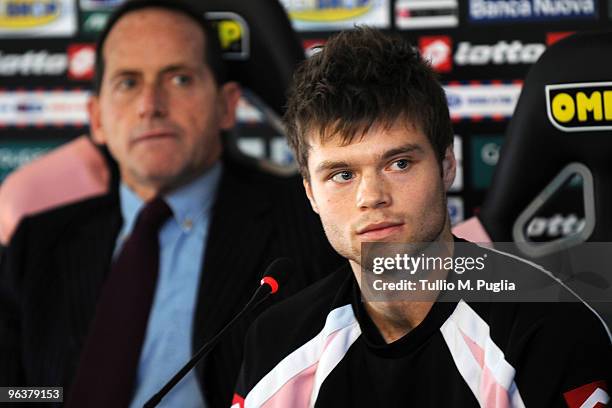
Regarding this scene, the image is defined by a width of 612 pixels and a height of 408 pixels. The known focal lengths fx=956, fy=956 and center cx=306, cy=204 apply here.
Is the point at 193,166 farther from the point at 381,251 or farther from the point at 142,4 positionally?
the point at 381,251

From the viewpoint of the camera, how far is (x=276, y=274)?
108cm

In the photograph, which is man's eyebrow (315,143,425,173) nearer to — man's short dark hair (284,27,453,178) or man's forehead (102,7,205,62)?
man's short dark hair (284,27,453,178)

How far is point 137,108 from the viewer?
5.11 feet

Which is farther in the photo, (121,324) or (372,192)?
(121,324)

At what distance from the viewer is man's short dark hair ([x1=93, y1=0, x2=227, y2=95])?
162 centimetres

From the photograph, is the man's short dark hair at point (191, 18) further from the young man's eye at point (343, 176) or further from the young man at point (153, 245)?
the young man's eye at point (343, 176)

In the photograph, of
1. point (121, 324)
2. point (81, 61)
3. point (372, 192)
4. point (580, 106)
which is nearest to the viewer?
point (372, 192)

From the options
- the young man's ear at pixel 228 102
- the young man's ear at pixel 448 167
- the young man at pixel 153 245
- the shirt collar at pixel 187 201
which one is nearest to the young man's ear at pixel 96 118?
the young man at pixel 153 245

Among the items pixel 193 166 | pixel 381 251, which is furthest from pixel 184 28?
pixel 381 251

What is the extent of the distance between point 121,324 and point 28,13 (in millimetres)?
921

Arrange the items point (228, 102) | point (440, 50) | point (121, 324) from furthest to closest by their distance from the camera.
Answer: point (440, 50) → point (228, 102) → point (121, 324)

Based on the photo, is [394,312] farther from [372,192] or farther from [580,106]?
[580,106]

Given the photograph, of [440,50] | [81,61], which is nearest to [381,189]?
[440,50]

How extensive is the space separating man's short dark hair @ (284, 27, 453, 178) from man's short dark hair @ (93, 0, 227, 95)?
57cm
